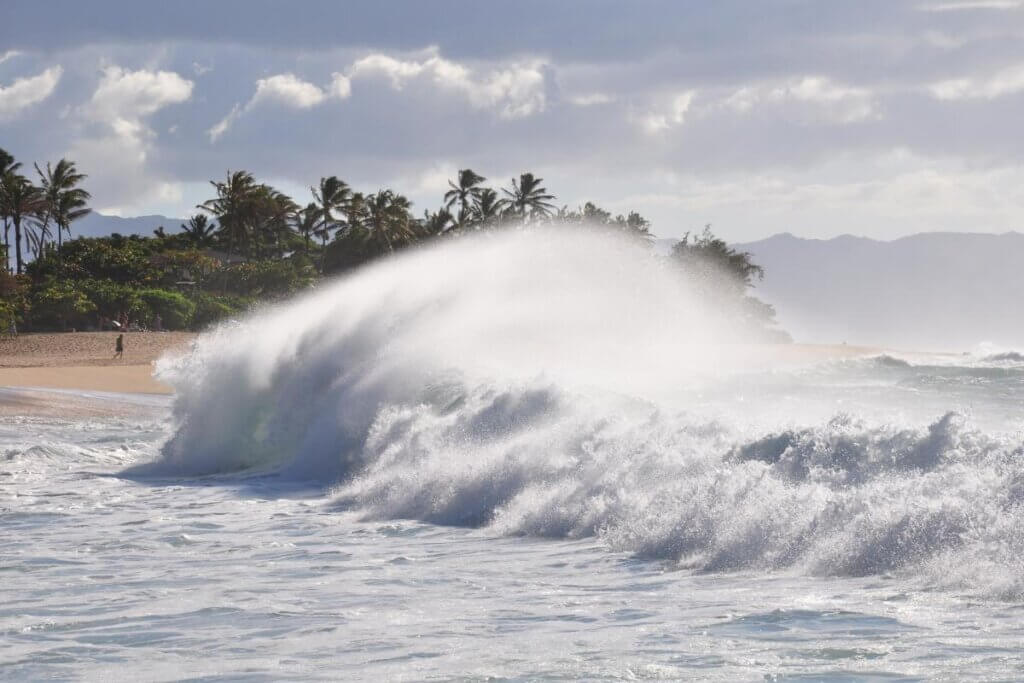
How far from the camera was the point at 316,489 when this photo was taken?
16078 millimetres

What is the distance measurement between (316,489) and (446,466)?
2470 mm

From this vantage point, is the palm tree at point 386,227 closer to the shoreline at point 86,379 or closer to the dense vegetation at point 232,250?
the dense vegetation at point 232,250

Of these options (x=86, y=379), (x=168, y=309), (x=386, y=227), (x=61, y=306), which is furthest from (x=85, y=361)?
(x=386, y=227)

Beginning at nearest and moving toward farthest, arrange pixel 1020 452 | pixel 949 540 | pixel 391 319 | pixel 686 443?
pixel 949 540, pixel 1020 452, pixel 686 443, pixel 391 319

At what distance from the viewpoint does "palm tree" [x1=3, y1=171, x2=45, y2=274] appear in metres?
72.2

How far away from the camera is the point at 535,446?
1402 centimetres

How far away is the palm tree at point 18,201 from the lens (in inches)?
2842

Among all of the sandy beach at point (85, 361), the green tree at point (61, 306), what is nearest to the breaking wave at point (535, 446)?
the sandy beach at point (85, 361)

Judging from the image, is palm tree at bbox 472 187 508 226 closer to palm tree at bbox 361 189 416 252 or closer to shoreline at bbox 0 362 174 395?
palm tree at bbox 361 189 416 252

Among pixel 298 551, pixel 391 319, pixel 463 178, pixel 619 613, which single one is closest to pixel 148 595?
pixel 298 551

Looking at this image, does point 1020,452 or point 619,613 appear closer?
point 619,613

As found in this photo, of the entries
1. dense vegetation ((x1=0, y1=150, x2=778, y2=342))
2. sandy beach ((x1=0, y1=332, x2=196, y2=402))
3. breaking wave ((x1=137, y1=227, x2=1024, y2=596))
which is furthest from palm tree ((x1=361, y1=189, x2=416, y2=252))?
breaking wave ((x1=137, y1=227, x2=1024, y2=596))

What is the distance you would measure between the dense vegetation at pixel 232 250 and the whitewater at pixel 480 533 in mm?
41003

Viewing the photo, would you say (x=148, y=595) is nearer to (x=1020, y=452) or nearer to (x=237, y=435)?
(x=1020, y=452)
